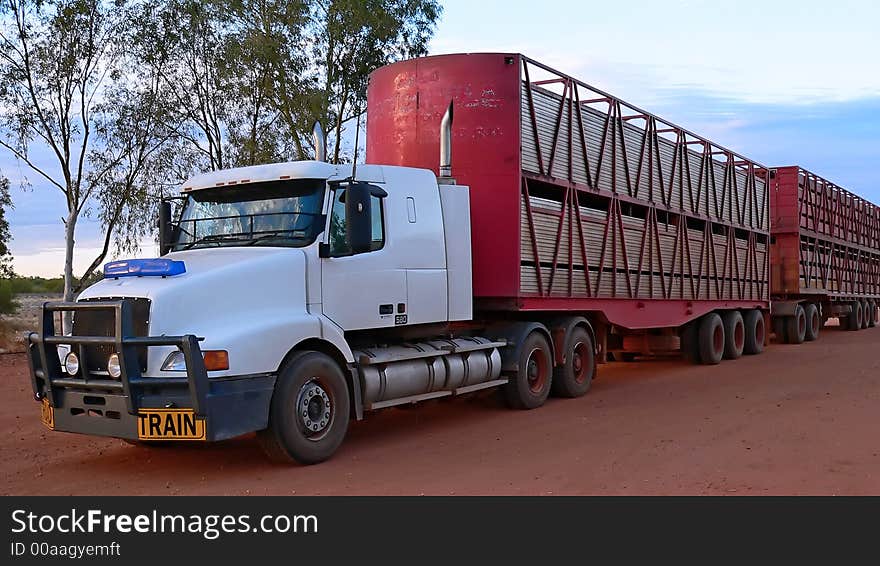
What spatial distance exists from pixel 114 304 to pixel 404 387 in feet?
10.2

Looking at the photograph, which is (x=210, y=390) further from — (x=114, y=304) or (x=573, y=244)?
(x=573, y=244)

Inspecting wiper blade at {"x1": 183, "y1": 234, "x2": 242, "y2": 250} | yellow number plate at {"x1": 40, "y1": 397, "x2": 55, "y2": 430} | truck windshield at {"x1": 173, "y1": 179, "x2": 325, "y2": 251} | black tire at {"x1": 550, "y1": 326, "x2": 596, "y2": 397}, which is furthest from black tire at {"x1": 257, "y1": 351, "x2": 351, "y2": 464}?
black tire at {"x1": 550, "y1": 326, "x2": 596, "y2": 397}

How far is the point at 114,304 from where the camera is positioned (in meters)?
6.47

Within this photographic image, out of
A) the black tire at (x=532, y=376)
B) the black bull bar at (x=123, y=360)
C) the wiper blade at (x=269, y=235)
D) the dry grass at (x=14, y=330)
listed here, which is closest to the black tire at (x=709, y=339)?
the black tire at (x=532, y=376)

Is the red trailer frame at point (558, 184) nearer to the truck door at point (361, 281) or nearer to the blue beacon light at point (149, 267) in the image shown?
the truck door at point (361, 281)

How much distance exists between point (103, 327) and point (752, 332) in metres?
15.3

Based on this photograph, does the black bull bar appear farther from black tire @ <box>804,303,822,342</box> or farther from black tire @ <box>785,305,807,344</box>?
black tire @ <box>804,303,822,342</box>

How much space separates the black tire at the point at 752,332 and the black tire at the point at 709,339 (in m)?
2.23

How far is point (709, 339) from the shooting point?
53.1 feet

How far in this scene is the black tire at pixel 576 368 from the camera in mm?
11305

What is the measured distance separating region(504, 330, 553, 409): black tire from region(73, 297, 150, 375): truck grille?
5011 millimetres

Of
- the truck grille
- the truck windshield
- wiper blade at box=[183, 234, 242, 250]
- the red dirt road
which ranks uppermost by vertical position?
the truck windshield

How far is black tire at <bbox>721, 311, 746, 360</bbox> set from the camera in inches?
683

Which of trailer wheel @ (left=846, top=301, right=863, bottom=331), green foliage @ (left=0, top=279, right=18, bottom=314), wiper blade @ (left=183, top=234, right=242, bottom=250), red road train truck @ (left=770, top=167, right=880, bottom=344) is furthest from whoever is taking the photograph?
trailer wheel @ (left=846, top=301, right=863, bottom=331)
